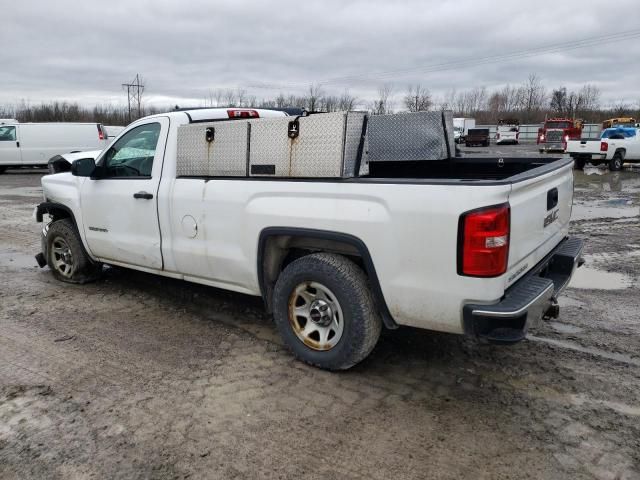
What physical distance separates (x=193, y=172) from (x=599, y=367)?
347cm

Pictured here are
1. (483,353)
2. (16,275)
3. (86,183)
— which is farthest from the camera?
(16,275)

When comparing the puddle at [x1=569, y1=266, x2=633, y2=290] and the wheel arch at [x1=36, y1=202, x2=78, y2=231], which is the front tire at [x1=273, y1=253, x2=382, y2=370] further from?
the puddle at [x1=569, y1=266, x2=633, y2=290]

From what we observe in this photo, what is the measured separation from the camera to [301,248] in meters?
4.07

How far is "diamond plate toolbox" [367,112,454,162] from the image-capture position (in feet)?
16.2

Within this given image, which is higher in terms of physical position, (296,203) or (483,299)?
(296,203)

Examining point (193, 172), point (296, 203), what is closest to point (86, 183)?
point (193, 172)

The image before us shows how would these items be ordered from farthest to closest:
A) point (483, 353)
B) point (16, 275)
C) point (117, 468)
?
point (16, 275)
point (483, 353)
point (117, 468)

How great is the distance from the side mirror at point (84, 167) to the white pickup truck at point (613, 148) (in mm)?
21750

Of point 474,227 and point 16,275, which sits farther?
point 16,275

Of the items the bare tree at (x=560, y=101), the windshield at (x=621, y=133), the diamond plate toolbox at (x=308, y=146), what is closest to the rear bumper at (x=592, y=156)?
the windshield at (x=621, y=133)

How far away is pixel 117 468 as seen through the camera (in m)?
2.85

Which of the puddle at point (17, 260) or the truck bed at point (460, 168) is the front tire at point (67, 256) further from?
the truck bed at point (460, 168)

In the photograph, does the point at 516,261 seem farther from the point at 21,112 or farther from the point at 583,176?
the point at 21,112

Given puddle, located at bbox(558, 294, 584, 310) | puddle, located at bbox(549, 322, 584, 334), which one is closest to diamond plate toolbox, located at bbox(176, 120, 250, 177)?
puddle, located at bbox(549, 322, 584, 334)
